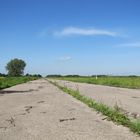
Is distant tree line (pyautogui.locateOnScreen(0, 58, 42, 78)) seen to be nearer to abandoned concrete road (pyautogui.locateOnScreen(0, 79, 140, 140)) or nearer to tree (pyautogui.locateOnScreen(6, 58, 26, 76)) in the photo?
tree (pyautogui.locateOnScreen(6, 58, 26, 76))

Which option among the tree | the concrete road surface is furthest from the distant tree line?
the concrete road surface

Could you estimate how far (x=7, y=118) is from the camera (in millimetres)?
11328

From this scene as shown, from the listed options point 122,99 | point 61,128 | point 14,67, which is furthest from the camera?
point 14,67

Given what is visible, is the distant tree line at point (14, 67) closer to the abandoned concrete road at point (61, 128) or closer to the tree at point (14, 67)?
the tree at point (14, 67)

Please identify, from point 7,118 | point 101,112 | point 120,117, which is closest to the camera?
point 120,117

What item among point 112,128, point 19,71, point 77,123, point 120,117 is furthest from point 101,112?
point 19,71

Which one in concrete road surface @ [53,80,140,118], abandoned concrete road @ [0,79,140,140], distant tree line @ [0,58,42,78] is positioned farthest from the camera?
distant tree line @ [0,58,42,78]

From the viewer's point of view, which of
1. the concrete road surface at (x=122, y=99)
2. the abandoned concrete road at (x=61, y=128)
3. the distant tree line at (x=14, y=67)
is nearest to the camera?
the abandoned concrete road at (x=61, y=128)

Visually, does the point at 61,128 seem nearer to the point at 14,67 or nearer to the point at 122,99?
the point at 122,99

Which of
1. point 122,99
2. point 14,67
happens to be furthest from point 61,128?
point 14,67

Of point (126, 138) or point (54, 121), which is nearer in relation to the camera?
point (126, 138)

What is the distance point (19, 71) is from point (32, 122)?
170279 millimetres

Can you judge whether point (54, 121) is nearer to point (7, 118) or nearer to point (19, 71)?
point (7, 118)

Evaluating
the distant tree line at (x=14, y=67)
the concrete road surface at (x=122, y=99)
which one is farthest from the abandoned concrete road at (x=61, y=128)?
the distant tree line at (x=14, y=67)
